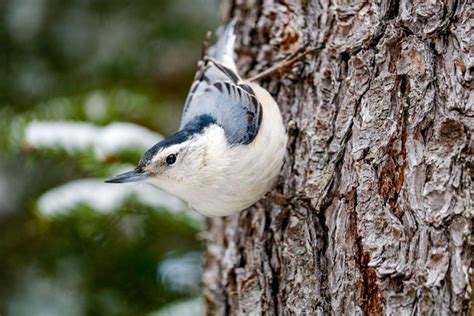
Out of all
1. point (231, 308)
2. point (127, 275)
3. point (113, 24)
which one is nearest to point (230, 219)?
point (231, 308)

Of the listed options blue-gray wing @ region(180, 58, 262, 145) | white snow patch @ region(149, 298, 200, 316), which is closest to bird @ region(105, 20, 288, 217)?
blue-gray wing @ region(180, 58, 262, 145)

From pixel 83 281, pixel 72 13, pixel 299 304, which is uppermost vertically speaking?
pixel 72 13

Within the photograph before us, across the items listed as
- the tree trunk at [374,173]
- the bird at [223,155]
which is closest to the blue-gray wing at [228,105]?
the bird at [223,155]

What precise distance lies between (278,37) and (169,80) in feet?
5.11

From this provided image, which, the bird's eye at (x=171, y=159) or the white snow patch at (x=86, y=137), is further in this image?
the white snow patch at (x=86, y=137)

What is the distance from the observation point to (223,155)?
2.42 meters

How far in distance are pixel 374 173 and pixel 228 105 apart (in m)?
0.70

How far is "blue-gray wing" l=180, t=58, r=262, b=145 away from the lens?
247cm

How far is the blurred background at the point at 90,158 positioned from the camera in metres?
2.60

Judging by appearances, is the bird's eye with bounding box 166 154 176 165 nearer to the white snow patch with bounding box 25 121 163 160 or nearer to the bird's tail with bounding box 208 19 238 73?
the white snow patch with bounding box 25 121 163 160

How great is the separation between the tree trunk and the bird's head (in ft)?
0.84

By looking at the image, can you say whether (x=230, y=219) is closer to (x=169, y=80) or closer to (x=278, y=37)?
(x=278, y=37)

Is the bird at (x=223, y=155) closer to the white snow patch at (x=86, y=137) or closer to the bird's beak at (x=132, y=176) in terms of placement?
the bird's beak at (x=132, y=176)

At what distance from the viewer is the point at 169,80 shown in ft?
13.2
